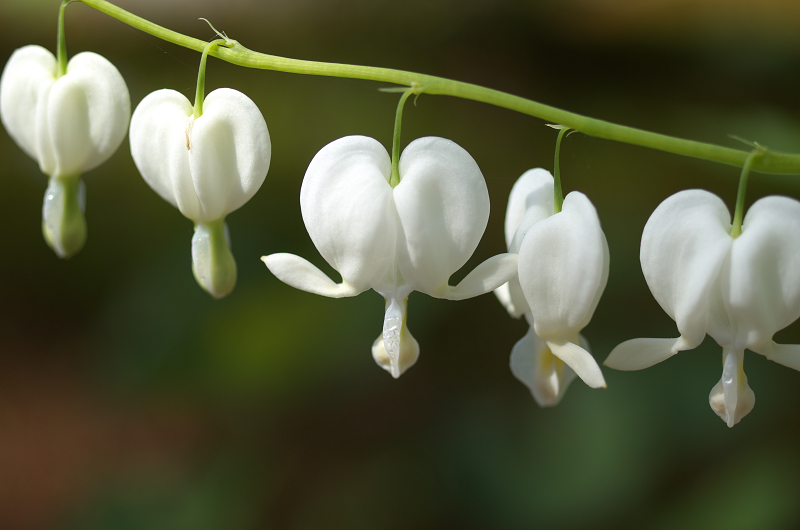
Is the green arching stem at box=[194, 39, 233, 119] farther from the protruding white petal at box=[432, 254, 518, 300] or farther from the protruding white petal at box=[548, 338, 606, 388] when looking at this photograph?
the protruding white petal at box=[548, 338, 606, 388]

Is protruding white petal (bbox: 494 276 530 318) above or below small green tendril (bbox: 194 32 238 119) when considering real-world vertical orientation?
below

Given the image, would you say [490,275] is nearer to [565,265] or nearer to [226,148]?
[565,265]

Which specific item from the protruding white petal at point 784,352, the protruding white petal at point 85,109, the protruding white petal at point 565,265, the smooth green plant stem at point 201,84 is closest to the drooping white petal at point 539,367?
the protruding white petal at point 565,265

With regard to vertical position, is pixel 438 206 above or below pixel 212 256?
above

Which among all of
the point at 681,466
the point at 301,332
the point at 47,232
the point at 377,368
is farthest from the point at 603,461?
the point at 47,232

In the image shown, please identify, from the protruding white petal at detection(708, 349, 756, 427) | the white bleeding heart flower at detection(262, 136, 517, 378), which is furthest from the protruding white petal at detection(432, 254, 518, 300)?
the protruding white petal at detection(708, 349, 756, 427)

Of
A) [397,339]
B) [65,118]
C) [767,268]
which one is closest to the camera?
[767,268]

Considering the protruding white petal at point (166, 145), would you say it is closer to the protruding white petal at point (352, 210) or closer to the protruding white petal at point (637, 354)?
the protruding white petal at point (352, 210)

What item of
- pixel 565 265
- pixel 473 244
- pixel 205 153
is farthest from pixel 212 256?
pixel 565 265
